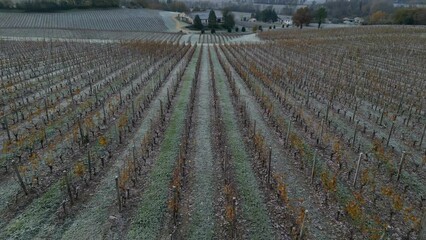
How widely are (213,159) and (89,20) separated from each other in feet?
199

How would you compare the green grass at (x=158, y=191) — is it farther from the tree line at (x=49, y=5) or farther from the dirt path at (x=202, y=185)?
the tree line at (x=49, y=5)

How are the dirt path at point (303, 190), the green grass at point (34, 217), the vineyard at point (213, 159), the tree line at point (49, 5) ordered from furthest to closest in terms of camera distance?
the tree line at point (49, 5), the vineyard at point (213, 159), the dirt path at point (303, 190), the green grass at point (34, 217)

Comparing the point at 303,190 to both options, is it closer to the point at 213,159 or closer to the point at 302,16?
the point at 213,159

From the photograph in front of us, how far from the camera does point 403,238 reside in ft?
17.7

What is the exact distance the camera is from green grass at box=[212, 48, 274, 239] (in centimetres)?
564

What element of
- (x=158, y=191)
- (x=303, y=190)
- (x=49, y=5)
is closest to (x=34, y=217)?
(x=158, y=191)

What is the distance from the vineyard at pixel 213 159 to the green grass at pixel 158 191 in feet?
0.11

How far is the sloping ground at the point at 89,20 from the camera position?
54.9 metres

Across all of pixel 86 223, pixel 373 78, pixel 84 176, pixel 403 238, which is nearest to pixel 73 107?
pixel 84 176

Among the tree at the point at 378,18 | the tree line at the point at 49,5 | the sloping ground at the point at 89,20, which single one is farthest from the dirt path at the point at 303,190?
the tree line at the point at 49,5

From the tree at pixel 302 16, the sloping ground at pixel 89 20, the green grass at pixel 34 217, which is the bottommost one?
the green grass at pixel 34 217

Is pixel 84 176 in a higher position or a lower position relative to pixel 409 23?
lower

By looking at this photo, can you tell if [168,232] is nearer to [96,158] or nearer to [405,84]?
[96,158]

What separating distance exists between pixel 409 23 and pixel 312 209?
5474 cm
